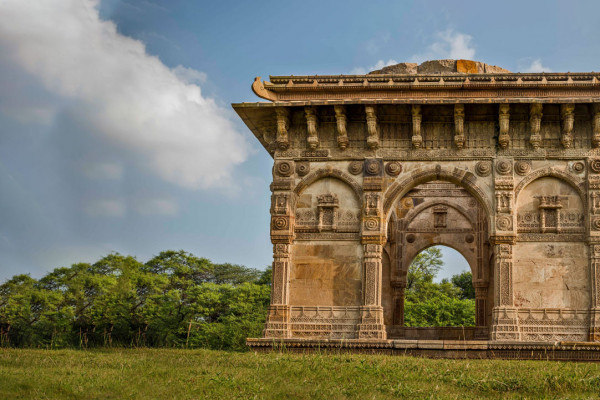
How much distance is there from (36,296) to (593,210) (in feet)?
94.1

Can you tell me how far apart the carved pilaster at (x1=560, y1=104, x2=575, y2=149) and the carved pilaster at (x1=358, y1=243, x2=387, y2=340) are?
4876mm

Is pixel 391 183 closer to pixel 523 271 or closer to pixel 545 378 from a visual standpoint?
pixel 523 271

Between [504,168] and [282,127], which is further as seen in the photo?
[282,127]

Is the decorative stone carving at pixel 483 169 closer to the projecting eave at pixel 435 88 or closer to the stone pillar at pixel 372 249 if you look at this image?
the projecting eave at pixel 435 88

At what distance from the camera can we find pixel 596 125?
15789mm

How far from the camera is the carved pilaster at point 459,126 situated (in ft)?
52.6

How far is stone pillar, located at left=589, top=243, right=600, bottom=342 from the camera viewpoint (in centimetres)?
1491

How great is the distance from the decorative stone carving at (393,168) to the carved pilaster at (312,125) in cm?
179

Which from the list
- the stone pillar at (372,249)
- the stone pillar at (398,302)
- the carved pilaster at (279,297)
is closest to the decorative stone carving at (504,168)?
the stone pillar at (372,249)

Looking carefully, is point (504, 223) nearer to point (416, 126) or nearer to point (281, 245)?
point (416, 126)

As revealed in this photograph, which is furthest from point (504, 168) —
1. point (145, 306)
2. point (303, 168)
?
point (145, 306)

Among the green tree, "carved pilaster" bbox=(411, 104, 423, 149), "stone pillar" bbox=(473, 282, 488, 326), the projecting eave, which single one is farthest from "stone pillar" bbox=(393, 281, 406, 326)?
the green tree

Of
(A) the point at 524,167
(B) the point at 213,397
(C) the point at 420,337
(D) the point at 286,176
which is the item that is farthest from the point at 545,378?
(C) the point at 420,337

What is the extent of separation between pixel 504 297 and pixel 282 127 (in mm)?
6402
